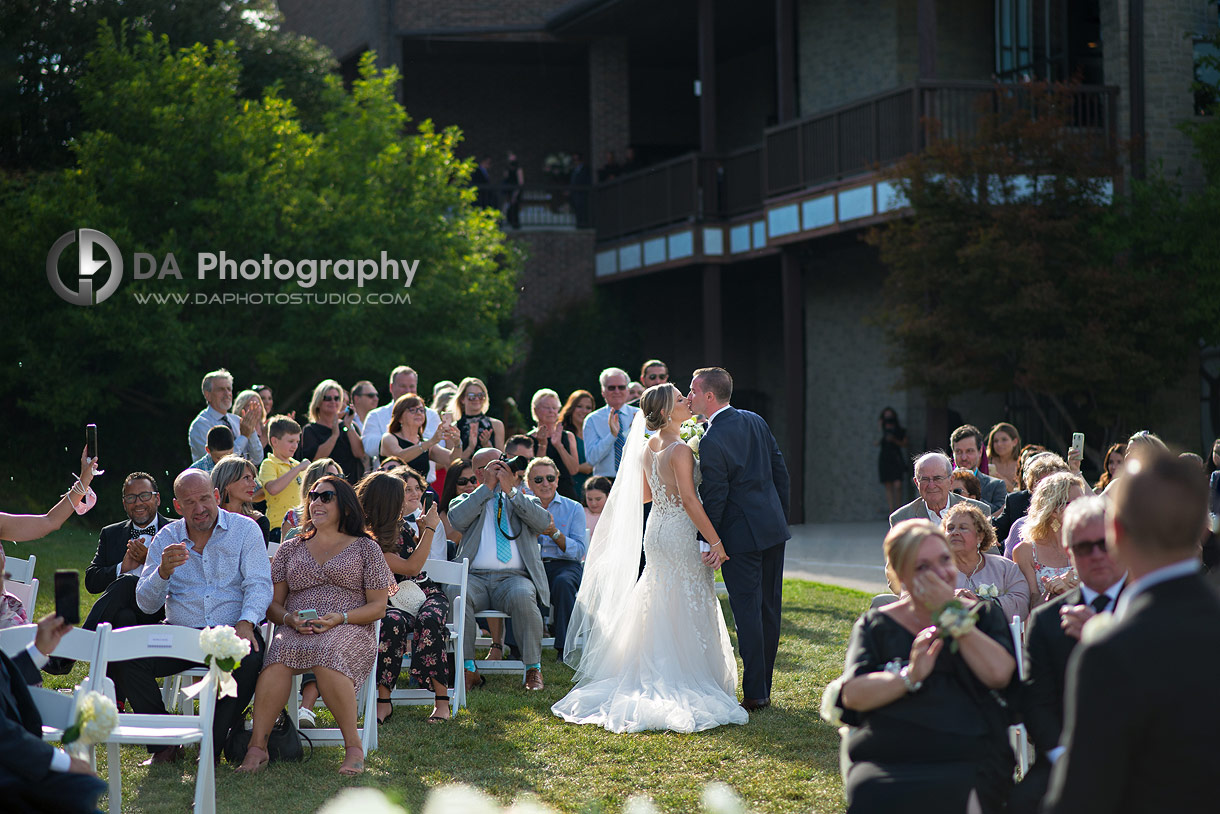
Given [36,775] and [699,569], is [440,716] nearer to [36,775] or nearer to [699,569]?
[699,569]

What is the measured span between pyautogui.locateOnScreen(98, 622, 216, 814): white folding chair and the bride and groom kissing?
103 inches

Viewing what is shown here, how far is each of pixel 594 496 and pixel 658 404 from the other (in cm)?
280

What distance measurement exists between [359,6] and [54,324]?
1215cm

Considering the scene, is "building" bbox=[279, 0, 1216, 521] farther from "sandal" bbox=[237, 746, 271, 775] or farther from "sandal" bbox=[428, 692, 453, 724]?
"sandal" bbox=[237, 746, 271, 775]

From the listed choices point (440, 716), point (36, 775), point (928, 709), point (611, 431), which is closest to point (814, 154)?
point (611, 431)

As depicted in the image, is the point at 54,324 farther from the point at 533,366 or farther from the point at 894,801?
the point at 894,801

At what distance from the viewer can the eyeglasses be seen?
13.7ft

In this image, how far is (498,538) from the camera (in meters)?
9.34

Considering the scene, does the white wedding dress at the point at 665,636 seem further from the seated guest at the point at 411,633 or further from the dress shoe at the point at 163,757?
the dress shoe at the point at 163,757

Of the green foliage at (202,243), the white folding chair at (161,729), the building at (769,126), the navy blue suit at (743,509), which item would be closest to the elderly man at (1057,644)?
→ the white folding chair at (161,729)

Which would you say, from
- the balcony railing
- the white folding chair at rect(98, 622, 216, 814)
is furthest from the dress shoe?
the balcony railing

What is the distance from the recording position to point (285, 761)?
277 inches

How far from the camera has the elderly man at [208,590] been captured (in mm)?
6938

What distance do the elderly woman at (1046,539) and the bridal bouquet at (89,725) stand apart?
4345 millimetres
